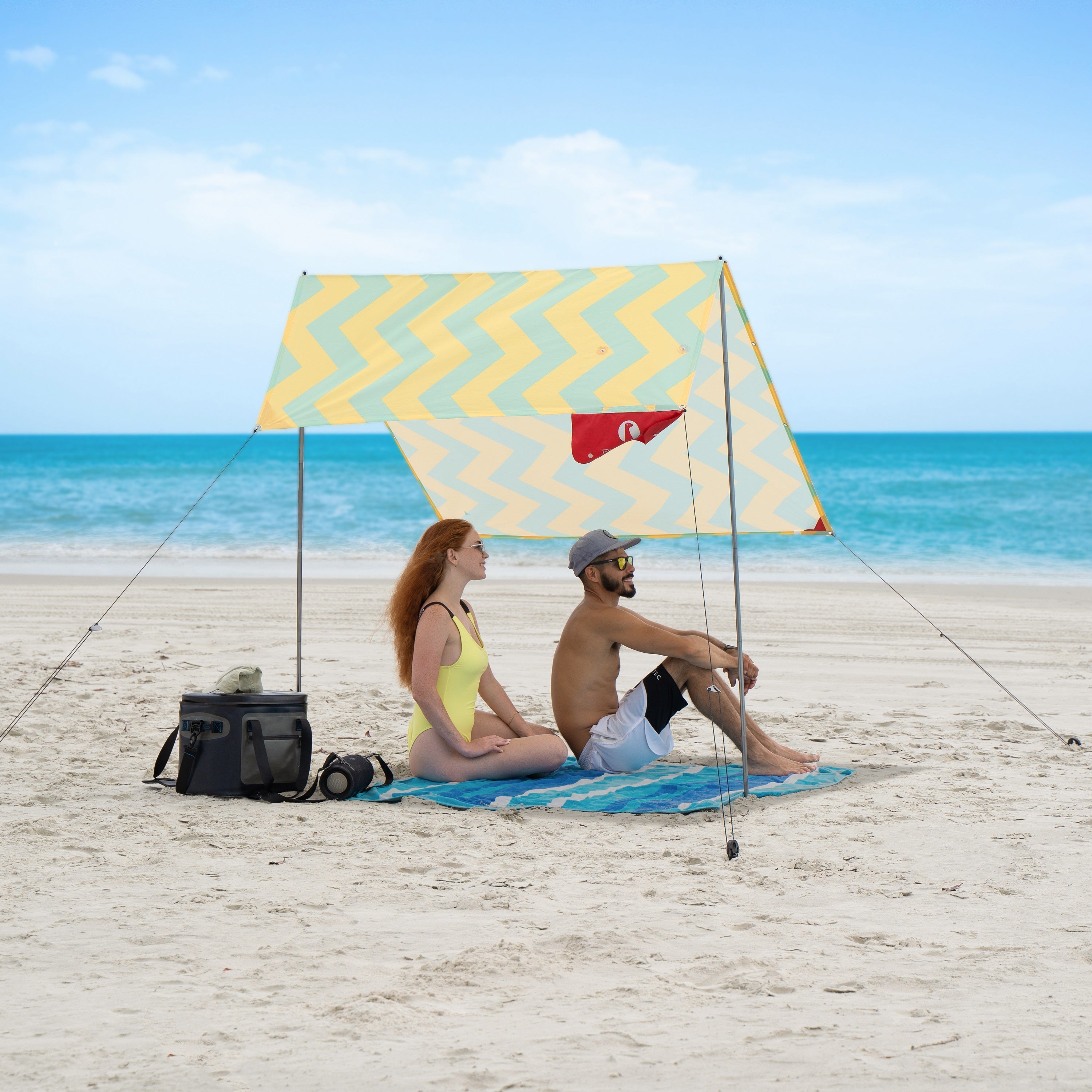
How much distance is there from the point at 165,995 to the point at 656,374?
2475 millimetres

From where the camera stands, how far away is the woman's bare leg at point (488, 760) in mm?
4293

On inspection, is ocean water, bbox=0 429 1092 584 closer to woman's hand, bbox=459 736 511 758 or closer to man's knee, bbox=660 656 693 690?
man's knee, bbox=660 656 693 690

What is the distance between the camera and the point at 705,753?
5.14m

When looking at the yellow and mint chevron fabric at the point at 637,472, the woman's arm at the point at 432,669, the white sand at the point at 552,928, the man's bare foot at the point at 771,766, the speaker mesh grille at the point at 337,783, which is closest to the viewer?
the white sand at the point at 552,928

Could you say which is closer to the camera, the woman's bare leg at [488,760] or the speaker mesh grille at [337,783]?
the speaker mesh grille at [337,783]

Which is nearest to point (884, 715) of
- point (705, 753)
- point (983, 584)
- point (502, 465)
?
point (705, 753)

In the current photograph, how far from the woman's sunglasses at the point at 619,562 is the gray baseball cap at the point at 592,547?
0.09 feet

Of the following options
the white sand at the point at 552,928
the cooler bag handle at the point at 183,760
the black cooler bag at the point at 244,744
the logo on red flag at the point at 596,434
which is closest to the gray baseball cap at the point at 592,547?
the logo on red flag at the point at 596,434

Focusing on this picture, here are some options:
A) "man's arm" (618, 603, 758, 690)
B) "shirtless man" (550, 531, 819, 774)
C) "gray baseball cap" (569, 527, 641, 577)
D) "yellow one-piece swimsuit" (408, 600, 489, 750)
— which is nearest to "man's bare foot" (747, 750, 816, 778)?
"shirtless man" (550, 531, 819, 774)

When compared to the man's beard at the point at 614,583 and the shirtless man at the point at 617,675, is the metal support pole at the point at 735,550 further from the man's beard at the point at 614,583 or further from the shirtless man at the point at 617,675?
the man's beard at the point at 614,583

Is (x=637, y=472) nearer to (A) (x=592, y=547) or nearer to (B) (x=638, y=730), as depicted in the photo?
(A) (x=592, y=547)

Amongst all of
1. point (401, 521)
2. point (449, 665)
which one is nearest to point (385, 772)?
point (449, 665)

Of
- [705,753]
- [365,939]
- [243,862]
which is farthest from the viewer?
[705,753]

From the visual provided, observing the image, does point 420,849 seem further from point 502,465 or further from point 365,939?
point 502,465
